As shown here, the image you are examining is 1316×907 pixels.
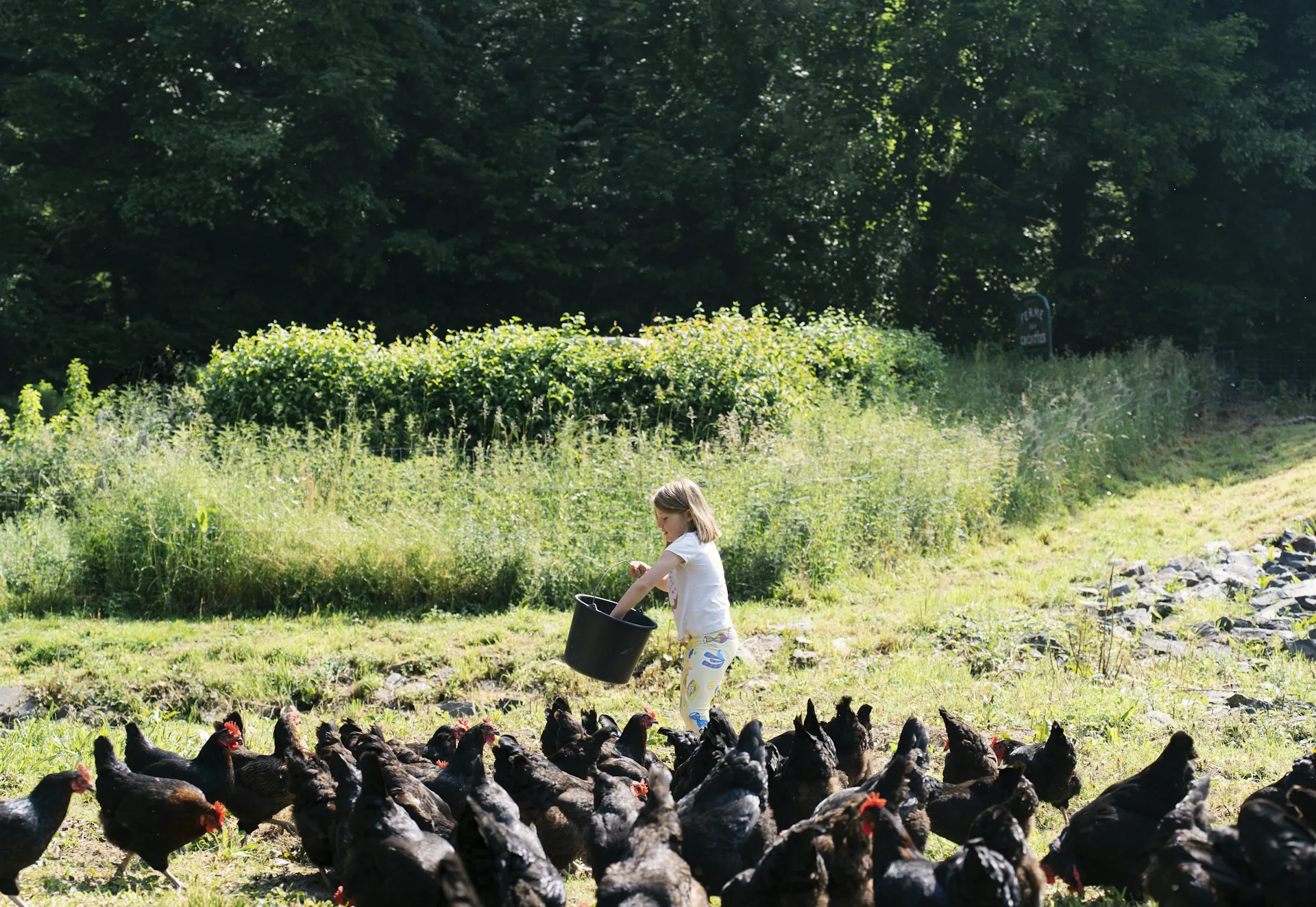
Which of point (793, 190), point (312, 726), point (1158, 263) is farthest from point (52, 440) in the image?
point (1158, 263)

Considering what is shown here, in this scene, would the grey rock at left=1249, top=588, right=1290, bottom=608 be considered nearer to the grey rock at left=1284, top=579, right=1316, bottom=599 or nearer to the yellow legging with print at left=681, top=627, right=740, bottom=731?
the grey rock at left=1284, top=579, right=1316, bottom=599

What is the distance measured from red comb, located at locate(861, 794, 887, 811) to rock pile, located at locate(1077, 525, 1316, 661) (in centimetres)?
504

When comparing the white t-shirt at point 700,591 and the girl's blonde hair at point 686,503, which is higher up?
the girl's blonde hair at point 686,503

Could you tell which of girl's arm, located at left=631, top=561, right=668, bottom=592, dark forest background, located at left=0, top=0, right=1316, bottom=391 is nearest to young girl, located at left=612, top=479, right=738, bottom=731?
girl's arm, located at left=631, top=561, right=668, bottom=592

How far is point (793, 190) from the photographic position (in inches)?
1088

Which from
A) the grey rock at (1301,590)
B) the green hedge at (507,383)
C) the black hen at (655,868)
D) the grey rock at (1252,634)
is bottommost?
the grey rock at (1252,634)

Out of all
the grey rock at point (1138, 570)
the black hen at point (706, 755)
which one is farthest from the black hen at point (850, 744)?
the grey rock at point (1138, 570)

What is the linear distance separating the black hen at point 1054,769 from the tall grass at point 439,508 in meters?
4.96

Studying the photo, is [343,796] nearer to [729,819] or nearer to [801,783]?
[729,819]

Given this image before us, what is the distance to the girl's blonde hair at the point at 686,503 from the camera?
6.56m

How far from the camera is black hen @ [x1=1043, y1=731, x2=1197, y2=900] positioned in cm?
486

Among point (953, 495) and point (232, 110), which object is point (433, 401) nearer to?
point (953, 495)

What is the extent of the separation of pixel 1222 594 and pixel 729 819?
6865 millimetres

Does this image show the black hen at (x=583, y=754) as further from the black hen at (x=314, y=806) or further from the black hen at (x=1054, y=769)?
the black hen at (x=1054, y=769)
